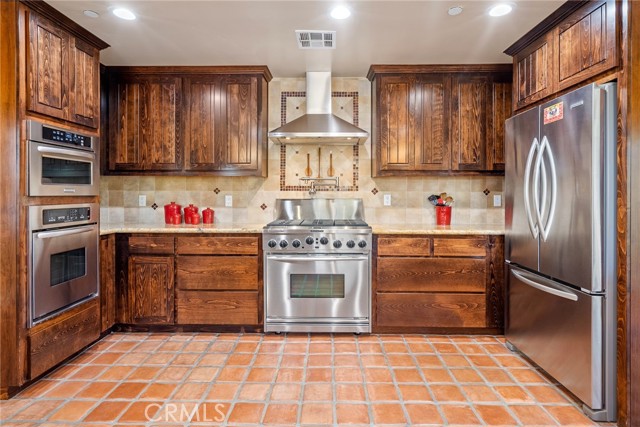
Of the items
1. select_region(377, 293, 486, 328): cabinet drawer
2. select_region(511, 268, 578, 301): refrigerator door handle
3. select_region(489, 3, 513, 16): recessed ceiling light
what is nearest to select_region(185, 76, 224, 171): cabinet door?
select_region(377, 293, 486, 328): cabinet drawer

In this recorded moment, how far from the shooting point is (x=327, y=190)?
3.92 m

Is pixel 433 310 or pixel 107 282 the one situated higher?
pixel 107 282

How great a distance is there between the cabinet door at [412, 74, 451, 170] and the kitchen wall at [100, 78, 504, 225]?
0.41m

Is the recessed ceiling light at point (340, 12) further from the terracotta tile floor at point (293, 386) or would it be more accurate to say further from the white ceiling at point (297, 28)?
the terracotta tile floor at point (293, 386)

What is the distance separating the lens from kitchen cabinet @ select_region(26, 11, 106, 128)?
2287mm

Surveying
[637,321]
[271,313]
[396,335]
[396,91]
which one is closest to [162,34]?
[396,91]

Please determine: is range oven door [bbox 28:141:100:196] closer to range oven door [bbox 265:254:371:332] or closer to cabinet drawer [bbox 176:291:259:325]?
cabinet drawer [bbox 176:291:259:325]

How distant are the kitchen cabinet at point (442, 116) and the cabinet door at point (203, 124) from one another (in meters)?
1.50

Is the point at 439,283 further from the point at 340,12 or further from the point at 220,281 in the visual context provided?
the point at 340,12

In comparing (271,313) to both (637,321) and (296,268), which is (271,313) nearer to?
(296,268)

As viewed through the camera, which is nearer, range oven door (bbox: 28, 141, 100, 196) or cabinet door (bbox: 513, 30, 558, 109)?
range oven door (bbox: 28, 141, 100, 196)

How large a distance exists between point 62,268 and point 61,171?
2.10 ft

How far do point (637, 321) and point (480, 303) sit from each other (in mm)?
1356

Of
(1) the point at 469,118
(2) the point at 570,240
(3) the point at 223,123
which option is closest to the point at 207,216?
(3) the point at 223,123
